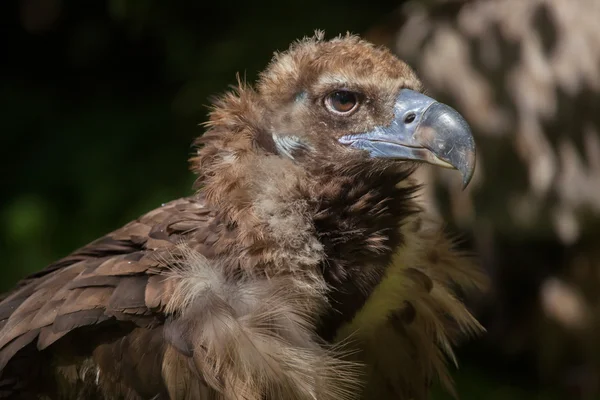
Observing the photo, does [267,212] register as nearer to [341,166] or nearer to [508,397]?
[341,166]

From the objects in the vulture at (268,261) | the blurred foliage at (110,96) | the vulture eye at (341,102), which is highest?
the blurred foliage at (110,96)

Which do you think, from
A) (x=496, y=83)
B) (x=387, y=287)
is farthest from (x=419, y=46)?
(x=387, y=287)

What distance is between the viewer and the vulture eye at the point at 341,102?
6.43 ft

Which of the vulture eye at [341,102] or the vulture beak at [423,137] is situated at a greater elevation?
the vulture eye at [341,102]

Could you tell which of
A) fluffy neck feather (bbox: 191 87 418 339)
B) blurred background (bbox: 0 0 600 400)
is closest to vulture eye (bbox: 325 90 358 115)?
fluffy neck feather (bbox: 191 87 418 339)

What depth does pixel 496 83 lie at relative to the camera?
3.51m

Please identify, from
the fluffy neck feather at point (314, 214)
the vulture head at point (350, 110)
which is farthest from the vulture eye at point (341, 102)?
the fluffy neck feather at point (314, 214)

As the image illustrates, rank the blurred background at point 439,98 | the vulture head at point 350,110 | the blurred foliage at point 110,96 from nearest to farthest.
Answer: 1. the vulture head at point 350,110
2. the blurred background at point 439,98
3. the blurred foliage at point 110,96

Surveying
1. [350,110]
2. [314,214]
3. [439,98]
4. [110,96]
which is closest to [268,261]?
[314,214]

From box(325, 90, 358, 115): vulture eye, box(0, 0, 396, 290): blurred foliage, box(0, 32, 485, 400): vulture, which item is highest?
box(0, 0, 396, 290): blurred foliage

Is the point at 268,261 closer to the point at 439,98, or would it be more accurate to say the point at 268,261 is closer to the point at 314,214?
the point at 314,214

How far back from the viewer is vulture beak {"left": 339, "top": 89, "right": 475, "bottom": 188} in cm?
182

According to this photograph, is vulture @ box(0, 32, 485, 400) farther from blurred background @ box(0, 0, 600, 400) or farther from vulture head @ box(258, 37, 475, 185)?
blurred background @ box(0, 0, 600, 400)

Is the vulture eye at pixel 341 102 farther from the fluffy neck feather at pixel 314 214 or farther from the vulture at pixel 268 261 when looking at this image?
the fluffy neck feather at pixel 314 214
